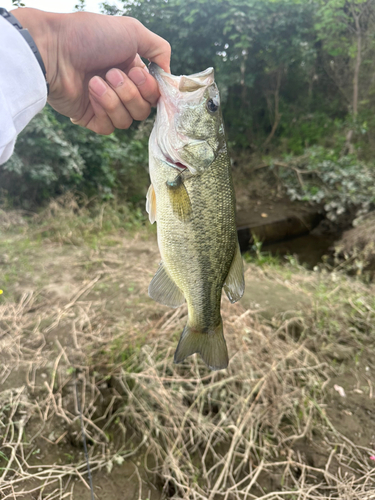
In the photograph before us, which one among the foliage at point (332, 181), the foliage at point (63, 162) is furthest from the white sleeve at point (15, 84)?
the foliage at point (332, 181)

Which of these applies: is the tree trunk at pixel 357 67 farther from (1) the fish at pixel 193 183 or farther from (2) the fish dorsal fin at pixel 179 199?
(2) the fish dorsal fin at pixel 179 199

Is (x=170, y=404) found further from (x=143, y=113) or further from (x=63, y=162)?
(x=63, y=162)

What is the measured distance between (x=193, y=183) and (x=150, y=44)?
2.14 ft

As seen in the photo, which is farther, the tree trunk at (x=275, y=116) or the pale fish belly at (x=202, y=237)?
the tree trunk at (x=275, y=116)

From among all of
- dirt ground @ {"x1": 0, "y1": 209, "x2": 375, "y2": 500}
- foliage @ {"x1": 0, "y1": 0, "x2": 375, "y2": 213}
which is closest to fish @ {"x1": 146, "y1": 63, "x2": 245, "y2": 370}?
dirt ground @ {"x1": 0, "y1": 209, "x2": 375, "y2": 500}

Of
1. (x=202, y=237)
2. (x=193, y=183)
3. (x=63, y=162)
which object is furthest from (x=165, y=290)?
(x=63, y=162)

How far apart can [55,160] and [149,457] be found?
184 inches

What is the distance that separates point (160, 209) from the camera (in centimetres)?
119

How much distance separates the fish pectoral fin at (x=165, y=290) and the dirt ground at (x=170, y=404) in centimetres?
120

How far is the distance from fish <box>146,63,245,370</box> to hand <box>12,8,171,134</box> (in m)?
0.16

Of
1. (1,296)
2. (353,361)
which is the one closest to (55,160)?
(1,296)

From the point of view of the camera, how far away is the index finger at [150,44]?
133 cm

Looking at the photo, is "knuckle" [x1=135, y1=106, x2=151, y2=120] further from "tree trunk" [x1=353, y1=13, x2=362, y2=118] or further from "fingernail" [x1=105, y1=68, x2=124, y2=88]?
"tree trunk" [x1=353, y1=13, x2=362, y2=118]

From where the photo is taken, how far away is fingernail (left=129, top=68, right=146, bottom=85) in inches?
49.9
